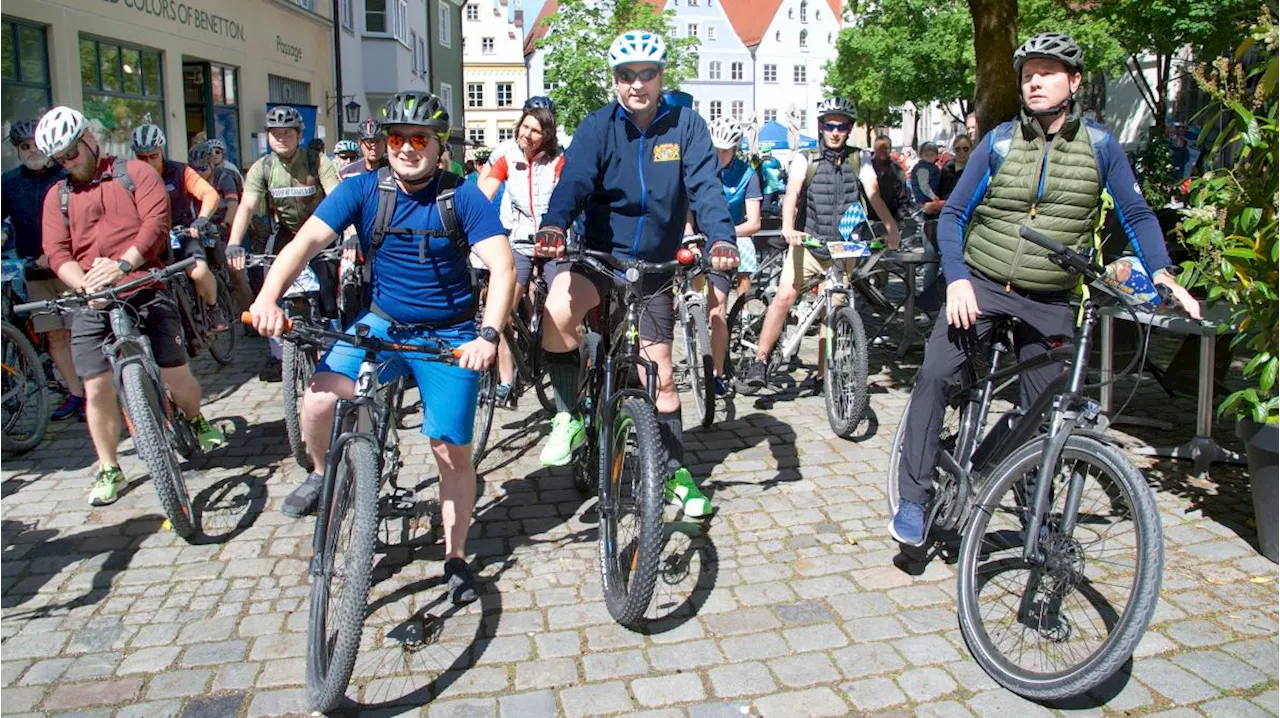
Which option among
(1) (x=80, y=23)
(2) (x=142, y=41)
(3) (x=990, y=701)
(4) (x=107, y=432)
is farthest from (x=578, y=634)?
(2) (x=142, y=41)

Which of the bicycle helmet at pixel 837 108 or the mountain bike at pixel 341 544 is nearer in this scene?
the mountain bike at pixel 341 544

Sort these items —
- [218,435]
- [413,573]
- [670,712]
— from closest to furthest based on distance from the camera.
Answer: [670,712]
[413,573]
[218,435]

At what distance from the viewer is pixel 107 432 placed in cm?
565

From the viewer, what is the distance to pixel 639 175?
485 cm

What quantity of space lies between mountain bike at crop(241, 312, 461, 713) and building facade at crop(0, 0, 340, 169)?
8.81 m

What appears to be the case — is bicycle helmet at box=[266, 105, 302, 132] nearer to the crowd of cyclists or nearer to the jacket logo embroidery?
the crowd of cyclists

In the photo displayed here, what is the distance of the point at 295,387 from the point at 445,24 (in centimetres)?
4436

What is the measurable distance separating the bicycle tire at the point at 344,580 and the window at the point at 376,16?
104ft

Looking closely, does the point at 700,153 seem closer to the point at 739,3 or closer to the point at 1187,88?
the point at 1187,88

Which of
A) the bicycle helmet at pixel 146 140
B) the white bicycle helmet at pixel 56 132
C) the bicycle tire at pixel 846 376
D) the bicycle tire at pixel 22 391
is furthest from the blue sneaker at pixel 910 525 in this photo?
the bicycle helmet at pixel 146 140

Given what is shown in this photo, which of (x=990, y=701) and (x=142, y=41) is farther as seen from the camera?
(x=142, y=41)

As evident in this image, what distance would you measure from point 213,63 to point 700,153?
54.7 ft

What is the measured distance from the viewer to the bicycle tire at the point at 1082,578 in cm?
323

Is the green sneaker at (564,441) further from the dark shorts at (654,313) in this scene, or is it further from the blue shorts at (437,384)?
the blue shorts at (437,384)
